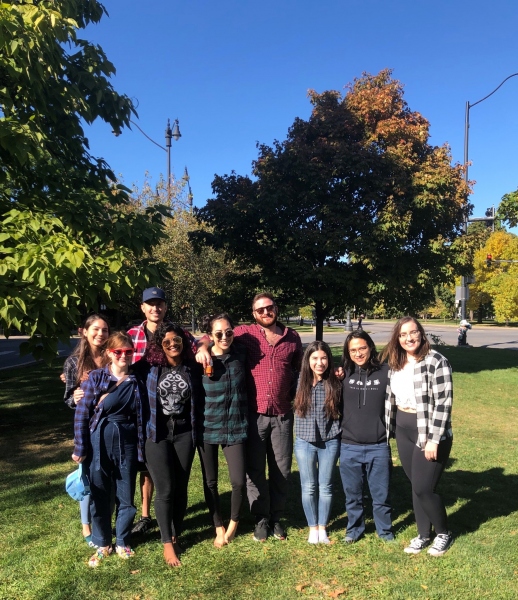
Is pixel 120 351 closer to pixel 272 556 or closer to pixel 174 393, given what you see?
pixel 174 393

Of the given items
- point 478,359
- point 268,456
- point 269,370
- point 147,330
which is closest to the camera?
point 269,370

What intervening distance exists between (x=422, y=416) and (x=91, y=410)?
7.56 ft

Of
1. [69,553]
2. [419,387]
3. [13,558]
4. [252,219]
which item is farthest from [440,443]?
[252,219]

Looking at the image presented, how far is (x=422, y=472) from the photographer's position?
3.56m

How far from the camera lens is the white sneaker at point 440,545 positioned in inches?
142

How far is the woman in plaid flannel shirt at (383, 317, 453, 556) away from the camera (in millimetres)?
3474

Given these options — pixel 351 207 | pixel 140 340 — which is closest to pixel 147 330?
pixel 140 340

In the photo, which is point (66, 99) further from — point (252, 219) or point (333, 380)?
point (252, 219)

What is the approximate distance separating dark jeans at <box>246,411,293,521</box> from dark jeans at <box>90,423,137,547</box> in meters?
0.86

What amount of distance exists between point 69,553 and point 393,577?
230 cm

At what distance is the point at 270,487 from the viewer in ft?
12.8

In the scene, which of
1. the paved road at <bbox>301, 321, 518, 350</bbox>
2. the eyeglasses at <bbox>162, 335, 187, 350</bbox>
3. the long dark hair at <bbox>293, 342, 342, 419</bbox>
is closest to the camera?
the eyeglasses at <bbox>162, 335, 187, 350</bbox>

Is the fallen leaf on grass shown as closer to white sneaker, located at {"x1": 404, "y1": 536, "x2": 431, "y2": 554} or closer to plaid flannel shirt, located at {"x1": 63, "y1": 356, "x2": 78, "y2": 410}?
white sneaker, located at {"x1": 404, "y1": 536, "x2": 431, "y2": 554}

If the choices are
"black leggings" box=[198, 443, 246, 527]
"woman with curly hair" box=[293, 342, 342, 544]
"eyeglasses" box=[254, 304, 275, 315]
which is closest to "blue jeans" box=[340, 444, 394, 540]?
"woman with curly hair" box=[293, 342, 342, 544]
